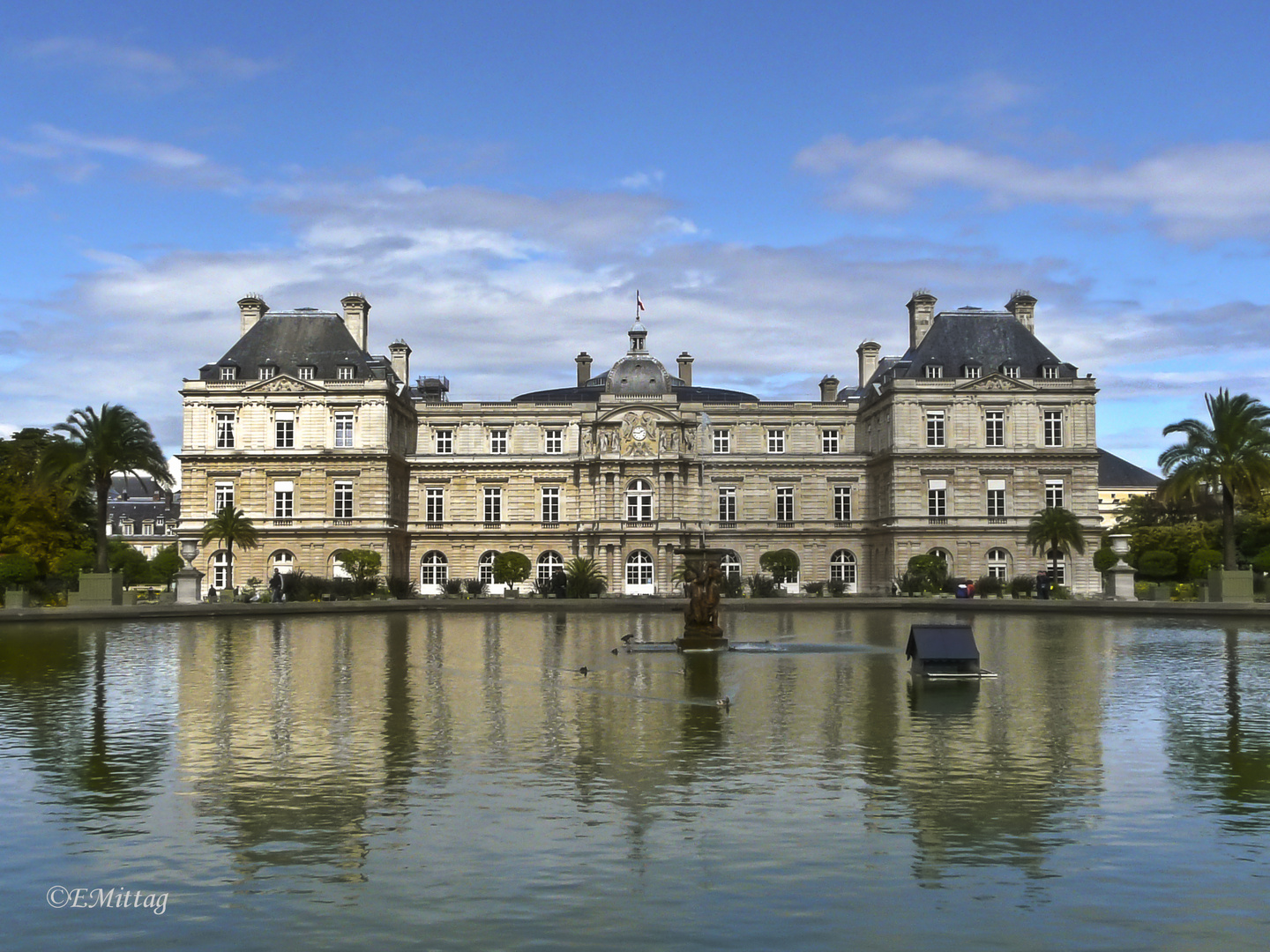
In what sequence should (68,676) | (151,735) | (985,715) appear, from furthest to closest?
1. (68,676)
2. (985,715)
3. (151,735)

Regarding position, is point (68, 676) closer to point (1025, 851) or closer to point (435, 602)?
point (1025, 851)

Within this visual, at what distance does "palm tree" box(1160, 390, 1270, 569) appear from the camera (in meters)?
53.2

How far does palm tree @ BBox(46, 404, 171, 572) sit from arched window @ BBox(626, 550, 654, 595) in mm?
29828

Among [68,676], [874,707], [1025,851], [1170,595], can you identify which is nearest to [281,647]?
[68,676]

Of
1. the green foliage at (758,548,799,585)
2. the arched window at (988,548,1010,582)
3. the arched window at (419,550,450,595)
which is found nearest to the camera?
the arched window at (988,548,1010,582)

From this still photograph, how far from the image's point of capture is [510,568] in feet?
236

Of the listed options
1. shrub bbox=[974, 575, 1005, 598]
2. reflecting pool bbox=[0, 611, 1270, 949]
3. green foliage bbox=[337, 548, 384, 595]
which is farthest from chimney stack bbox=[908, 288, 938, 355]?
reflecting pool bbox=[0, 611, 1270, 949]

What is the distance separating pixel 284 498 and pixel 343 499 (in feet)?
11.2

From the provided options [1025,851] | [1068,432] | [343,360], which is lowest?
[1025,851]

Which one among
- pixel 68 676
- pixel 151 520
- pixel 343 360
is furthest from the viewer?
pixel 151 520

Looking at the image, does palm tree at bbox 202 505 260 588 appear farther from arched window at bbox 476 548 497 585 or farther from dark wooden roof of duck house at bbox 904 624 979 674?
dark wooden roof of duck house at bbox 904 624 979 674

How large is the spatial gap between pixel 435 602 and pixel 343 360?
20.8 m

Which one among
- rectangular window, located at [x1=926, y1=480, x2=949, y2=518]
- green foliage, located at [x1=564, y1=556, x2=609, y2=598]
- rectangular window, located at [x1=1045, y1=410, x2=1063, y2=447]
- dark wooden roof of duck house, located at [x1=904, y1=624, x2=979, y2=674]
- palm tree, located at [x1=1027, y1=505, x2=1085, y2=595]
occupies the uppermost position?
rectangular window, located at [x1=1045, y1=410, x2=1063, y2=447]

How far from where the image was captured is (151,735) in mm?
16969
